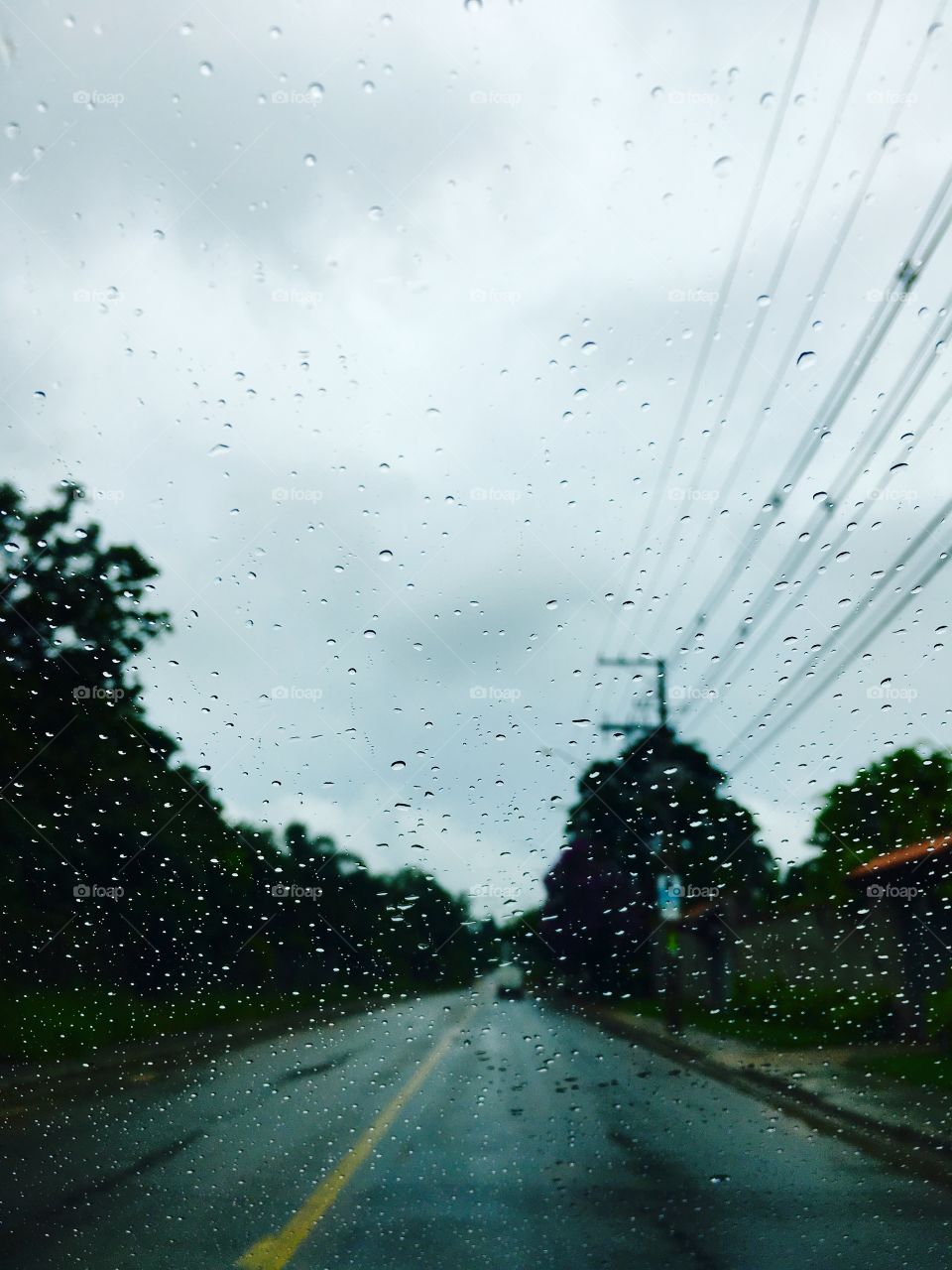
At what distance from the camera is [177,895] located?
240 inches

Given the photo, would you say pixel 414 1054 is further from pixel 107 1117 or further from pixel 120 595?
pixel 120 595

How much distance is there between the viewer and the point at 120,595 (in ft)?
28.4

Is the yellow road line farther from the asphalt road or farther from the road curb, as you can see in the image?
the road curb

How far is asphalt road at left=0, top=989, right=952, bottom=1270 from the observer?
472cm

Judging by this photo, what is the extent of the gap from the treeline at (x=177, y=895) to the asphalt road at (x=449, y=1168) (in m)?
0.31

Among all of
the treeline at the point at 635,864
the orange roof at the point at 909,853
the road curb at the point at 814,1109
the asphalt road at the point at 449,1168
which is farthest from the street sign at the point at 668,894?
the orange roof at the point at 909,853

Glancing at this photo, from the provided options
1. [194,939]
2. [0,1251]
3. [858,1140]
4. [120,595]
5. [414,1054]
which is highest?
[120,595]

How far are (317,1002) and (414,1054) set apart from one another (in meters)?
0.78

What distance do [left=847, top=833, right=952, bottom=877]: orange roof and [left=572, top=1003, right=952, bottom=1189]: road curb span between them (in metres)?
1.24

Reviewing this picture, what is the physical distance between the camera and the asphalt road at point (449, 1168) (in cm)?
472

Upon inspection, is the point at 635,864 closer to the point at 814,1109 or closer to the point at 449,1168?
the point at 814,1109

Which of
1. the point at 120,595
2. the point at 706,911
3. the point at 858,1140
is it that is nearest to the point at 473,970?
the point at 706,911

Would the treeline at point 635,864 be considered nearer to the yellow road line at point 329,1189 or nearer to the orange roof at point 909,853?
the yellow road line at point 329,1189

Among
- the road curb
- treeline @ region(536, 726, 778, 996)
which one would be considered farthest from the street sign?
the road curb
